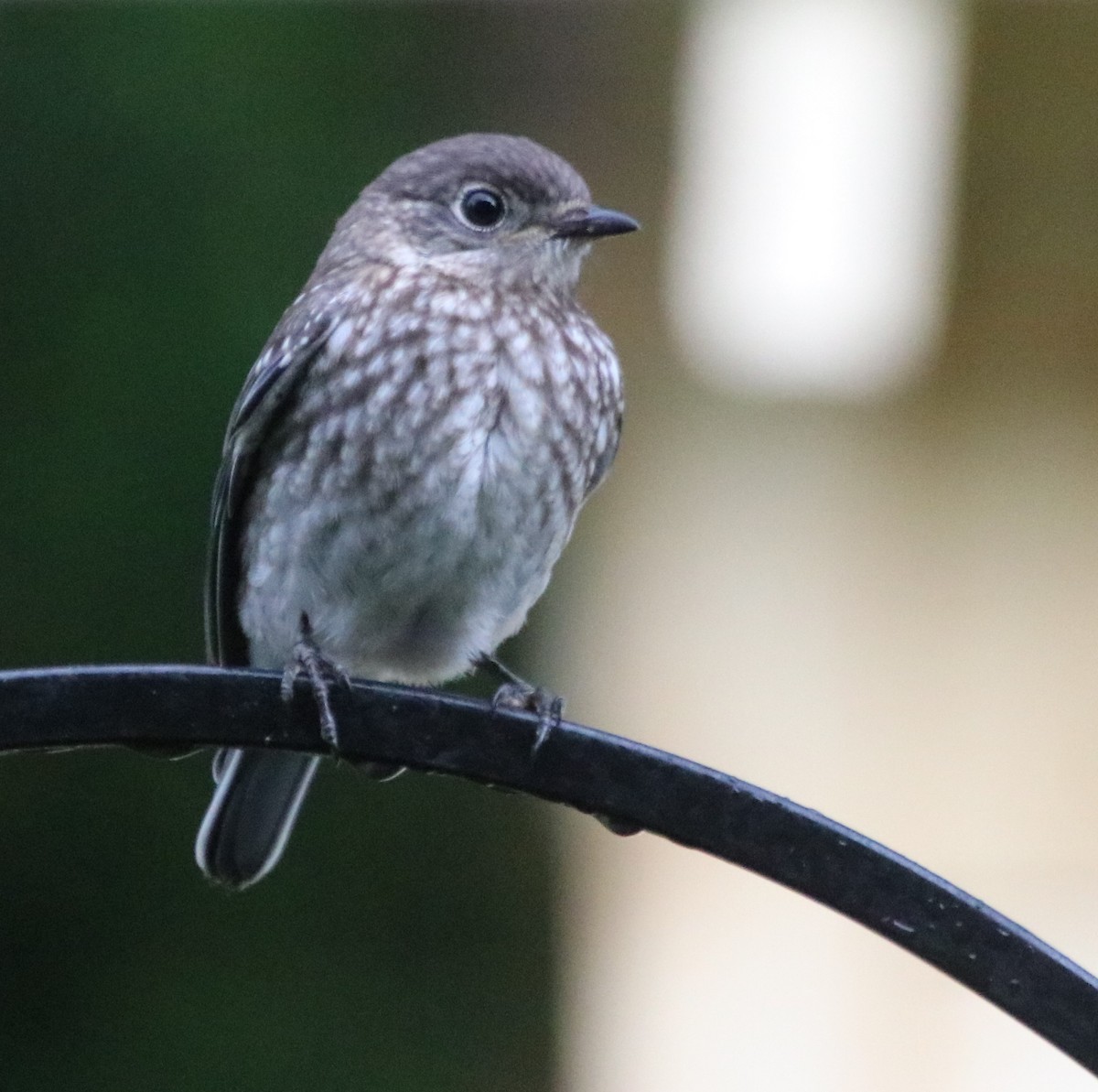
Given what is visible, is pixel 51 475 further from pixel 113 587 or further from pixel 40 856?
pixel 40 856

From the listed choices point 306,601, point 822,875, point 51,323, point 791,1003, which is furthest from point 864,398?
point 822,875

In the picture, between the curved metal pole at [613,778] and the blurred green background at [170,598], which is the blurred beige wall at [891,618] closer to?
the blurred green background at [170,598]

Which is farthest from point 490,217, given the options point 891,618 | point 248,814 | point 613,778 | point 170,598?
point 891,618

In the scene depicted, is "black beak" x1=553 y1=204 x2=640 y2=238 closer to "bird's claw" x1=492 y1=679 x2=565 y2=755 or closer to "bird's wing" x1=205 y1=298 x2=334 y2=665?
"bird's wing" x1=205 y1=298 x2=334 y2=665

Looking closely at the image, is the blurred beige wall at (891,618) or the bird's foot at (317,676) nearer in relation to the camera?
the bird's foot at (317,676)

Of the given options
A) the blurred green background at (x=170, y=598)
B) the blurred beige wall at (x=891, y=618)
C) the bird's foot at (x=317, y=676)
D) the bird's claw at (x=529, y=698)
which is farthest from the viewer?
the blurred beige wall at (x=891, y=618)

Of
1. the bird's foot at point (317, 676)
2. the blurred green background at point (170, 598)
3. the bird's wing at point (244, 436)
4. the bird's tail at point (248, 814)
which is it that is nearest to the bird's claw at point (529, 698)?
the bird's foot at point (317, 676)

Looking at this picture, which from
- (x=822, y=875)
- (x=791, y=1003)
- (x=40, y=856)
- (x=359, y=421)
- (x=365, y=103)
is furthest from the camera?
(x=791, y=1003)
